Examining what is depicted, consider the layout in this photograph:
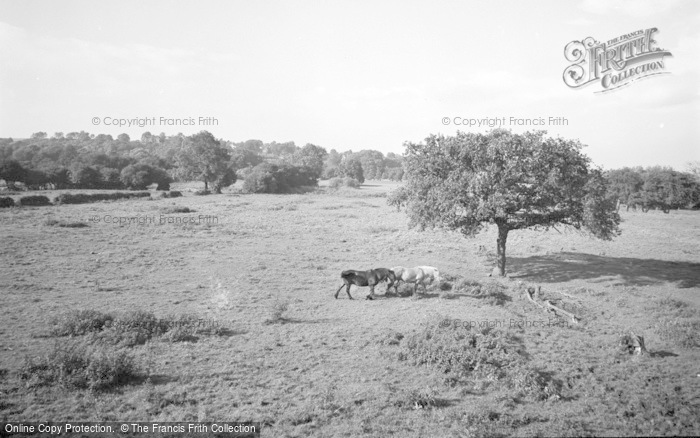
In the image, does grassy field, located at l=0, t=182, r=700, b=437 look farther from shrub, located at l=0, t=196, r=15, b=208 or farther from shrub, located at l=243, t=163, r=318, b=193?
shrub, located at l=243, t=163, r=318, b=193

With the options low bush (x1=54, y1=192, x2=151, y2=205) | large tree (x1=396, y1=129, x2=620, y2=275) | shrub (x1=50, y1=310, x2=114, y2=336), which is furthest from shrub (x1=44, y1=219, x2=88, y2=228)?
large tree (x1=396, y1=129, x2=620, y2=275)

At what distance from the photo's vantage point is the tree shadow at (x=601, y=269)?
76.1ft

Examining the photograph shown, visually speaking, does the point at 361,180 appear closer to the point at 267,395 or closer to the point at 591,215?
the point at 591,215

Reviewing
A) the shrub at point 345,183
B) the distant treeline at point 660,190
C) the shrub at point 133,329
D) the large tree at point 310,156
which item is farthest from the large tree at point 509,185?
the large tree at point 310,156

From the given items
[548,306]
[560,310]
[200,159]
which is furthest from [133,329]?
[200,159]

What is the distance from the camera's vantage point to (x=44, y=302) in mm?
17109

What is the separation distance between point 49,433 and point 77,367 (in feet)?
9.06

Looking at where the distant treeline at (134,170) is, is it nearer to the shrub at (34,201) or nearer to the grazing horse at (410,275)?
the shrub at (34,201)

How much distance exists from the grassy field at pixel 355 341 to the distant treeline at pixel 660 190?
3809 centimetres

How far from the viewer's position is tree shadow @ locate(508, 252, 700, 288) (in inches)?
914

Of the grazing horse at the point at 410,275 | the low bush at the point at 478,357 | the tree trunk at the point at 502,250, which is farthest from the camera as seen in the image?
the tree trunk at the point at 502,250

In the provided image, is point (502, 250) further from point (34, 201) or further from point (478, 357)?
point (34, 201)

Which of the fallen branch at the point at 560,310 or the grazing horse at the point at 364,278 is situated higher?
the grazing horse at the point at 364,278

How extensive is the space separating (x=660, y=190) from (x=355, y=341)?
68.1 meters
